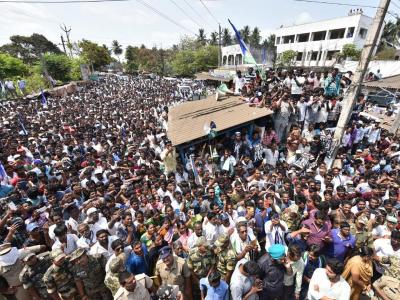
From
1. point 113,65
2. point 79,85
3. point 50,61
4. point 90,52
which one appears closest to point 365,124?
point 79,85

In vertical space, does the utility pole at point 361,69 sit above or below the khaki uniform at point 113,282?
above

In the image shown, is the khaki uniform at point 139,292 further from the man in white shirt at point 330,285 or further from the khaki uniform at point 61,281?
the man in white shirt at point 330,285

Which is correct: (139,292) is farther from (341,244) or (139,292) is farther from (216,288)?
(341,244)

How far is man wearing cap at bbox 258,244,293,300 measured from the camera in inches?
128

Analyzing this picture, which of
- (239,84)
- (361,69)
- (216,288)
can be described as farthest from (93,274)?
(239,84)

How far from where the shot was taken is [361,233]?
4.01m

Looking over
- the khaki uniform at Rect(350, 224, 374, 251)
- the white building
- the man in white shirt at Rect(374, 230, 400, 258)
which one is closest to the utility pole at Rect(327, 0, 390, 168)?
the khaki uniform at Rect(350, 224, 374, 251)

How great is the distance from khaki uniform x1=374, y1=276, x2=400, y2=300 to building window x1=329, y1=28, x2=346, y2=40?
1483 inches

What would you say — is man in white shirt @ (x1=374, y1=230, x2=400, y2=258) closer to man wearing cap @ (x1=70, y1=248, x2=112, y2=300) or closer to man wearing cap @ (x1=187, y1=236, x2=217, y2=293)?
man wearing cap @ (x1=187, y1=236, x2=217, y2=293)

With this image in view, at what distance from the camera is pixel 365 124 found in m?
9.52

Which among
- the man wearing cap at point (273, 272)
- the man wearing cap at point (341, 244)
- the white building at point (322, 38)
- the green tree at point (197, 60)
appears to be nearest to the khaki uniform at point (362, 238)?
the man wearing cap at point (341, 244)

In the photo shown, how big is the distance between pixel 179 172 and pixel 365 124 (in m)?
7.81

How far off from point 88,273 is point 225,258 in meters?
2.06

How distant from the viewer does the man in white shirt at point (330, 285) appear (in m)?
2.93
